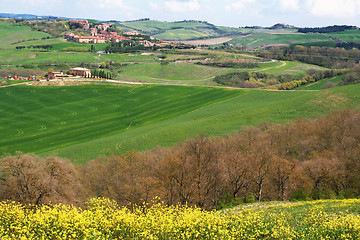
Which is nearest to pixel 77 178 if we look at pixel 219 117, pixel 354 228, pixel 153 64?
pixel 354 228

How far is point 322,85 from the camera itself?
13638cm

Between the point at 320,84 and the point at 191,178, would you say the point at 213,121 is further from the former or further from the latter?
the point at 320,84

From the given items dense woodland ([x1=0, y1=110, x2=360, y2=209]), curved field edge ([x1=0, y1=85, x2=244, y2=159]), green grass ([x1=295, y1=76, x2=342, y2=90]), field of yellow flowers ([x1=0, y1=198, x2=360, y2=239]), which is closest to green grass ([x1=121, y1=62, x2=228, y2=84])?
curved field edge ([x1=0, y1=85, x2=244, y2=159])

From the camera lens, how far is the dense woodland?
4197 centimetres

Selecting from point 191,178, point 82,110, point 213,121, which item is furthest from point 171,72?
point 191,178

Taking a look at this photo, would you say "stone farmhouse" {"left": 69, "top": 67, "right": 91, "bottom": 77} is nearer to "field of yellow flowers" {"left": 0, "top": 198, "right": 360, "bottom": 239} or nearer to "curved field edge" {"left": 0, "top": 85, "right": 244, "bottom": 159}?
"curved field edge" {"left": 0, "top": 85, "right": 244, "bottom": 159}

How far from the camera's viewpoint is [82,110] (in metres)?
108

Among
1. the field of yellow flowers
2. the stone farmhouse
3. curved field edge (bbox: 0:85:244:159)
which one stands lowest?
curved field edge (bbox: 0:85:244:159)

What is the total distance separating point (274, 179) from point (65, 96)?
96.1m

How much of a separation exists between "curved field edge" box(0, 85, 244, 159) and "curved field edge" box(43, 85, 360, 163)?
5.27 m

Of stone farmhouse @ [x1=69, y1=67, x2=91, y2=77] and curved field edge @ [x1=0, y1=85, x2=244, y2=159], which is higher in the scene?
stone farmhouse @ [x1=69, y1=67, x2=91, y2=77]

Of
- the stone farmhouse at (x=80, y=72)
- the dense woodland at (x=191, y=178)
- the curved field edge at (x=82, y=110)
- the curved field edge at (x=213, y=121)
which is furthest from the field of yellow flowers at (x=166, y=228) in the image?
the stone farmhouse at (x=80, y=72)

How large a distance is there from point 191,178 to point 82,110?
71968mm

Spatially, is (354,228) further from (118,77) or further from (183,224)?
(118,77)
